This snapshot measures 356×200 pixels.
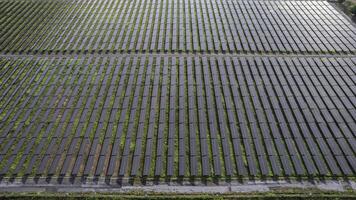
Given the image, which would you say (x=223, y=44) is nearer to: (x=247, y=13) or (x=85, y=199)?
(x=247, y=13)

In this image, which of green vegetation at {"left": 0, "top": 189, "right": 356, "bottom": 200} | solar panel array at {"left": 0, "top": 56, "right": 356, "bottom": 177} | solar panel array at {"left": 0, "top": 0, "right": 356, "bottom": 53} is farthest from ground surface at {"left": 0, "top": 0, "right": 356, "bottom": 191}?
green vegetation at {"left": 0, "top": 189, "right": 356, "bottom": 200}

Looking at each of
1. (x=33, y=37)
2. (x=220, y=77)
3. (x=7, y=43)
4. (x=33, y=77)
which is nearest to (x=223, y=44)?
(x=220, y=77)

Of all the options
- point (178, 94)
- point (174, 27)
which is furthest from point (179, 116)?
point (174, 27)

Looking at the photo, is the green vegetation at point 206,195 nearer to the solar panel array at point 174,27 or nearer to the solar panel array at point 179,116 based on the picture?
the solar panel array at point 179,116

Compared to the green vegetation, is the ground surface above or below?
above

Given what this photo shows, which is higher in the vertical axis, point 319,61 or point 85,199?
point 319,61

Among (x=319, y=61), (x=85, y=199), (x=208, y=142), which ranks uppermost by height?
(x=319, y=61)

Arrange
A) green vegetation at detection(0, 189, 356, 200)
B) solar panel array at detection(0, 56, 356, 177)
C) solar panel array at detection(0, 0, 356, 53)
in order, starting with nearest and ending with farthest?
green vegetation at detection(0, 189, 356, 200) < solar panel array at detection(0, 56, 356, 177) < solar panel array at detection(0, 0, 356, 53)

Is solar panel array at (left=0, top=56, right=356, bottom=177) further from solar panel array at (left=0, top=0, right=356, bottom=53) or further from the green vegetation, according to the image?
solar panel array at (left=0, top=0, right=356, bottom=53)

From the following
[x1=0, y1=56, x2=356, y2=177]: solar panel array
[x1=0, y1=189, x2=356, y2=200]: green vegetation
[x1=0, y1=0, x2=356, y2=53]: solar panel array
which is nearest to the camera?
[x1=0, y1=189, x2=356, y2=200]: green vegetation
